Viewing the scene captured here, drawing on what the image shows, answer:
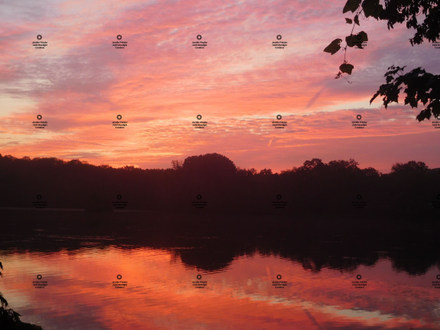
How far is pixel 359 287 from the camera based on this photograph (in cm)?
2938

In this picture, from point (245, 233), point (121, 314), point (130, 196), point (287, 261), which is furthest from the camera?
point (130, 196)

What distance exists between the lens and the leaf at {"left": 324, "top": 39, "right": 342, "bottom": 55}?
5.20 metres

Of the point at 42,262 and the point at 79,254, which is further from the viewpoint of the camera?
the point at 79,254

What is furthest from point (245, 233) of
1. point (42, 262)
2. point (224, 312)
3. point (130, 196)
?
point (130, 196)

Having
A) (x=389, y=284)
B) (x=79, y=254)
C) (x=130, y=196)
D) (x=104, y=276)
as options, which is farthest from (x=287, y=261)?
(x=130, y=196)

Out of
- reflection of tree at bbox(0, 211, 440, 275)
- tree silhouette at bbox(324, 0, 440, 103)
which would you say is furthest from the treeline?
tree silhouette at bbox(324, 0, 440, 103)

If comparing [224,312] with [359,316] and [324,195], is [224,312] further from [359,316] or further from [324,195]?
[324,195]

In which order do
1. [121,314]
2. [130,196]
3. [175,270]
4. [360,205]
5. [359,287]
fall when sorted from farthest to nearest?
[130,196]
[360,205]
[175,270]
[359,287]
[121,314]

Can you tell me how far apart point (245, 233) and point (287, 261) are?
25.1 meters

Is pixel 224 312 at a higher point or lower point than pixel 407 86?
lower

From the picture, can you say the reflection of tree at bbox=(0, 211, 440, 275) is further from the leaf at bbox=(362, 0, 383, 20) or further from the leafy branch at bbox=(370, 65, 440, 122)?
the leaf at bbox=(362, 0, 383, 20)

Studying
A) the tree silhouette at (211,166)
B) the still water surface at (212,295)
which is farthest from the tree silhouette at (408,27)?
the tree silhouette at (211,166)

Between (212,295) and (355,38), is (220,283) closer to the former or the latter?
(212,295)

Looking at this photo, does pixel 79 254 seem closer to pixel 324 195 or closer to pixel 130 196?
pixel 324 195
